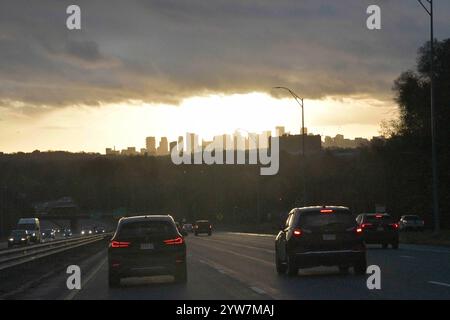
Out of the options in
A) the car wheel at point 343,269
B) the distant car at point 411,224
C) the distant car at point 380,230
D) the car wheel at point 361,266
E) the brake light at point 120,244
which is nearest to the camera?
the brake light at point 120,244

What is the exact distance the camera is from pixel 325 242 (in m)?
23.7

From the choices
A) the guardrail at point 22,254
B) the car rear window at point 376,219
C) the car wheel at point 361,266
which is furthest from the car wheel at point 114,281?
the car rear window at point 376,219

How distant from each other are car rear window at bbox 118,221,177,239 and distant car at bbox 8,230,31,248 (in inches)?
1849

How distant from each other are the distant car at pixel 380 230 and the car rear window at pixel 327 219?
736 inches

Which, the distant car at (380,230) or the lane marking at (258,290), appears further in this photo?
the distant car at (380,230)

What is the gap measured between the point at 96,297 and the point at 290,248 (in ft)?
21.8

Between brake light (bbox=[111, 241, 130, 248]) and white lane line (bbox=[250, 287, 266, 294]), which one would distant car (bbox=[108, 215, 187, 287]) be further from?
white lane line (bbox=[250, 287, 266, 294])

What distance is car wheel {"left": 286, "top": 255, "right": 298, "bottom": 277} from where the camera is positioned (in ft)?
78.6

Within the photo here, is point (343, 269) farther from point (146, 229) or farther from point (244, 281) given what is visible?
point (146, 229)

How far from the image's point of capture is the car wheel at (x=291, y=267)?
78.6 feet

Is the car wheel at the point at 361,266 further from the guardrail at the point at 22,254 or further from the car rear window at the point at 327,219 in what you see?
the guardrail at the point at 22,254

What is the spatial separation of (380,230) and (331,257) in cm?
1988
